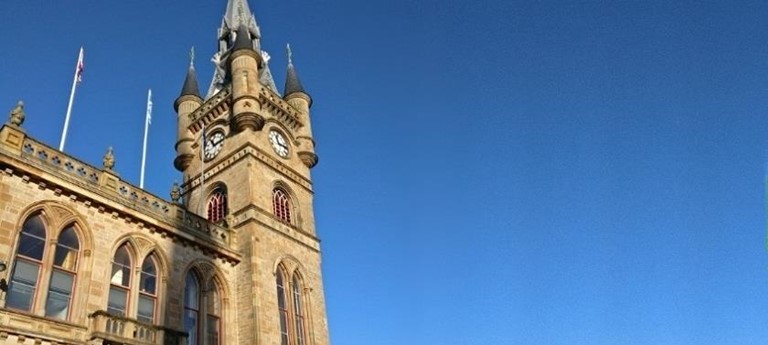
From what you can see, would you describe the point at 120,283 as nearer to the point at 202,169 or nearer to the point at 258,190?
the point at 258,190

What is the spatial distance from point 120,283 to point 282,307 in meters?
7.07

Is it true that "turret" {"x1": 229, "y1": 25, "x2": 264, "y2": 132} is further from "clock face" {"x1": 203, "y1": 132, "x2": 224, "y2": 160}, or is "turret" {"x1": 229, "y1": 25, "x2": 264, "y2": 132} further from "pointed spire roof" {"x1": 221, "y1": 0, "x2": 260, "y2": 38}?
"pointed spire roof" {"x1": 221, "y1": 0, "x2": 260, "y2": 38}

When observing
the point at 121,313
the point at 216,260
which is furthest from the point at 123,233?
the point at 216,260

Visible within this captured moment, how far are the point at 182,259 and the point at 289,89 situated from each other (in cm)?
1642

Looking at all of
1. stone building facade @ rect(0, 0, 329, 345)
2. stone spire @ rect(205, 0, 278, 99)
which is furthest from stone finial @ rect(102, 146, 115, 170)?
stone spire @ rect(205, 0, 278, 99)

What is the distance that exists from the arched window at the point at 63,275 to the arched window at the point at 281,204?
10.1m

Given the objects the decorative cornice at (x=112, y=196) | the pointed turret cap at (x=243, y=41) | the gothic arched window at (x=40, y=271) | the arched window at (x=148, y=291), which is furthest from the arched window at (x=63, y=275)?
the pointed turret cap at (x=243, y=41)

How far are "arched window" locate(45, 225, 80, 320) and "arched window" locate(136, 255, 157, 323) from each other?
7.89 ft

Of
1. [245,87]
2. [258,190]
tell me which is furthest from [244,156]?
[245,87]

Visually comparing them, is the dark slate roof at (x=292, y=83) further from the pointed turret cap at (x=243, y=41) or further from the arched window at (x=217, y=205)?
the arched window at (x=217, y=205)

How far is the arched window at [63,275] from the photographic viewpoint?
694 inches

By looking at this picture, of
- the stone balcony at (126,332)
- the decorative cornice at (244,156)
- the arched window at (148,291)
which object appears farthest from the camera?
the decorative cornice at (244,156)

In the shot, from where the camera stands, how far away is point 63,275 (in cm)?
1825

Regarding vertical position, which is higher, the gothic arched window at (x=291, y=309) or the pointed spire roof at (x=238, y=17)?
the pointed spire roof at (x=238, y=17)
